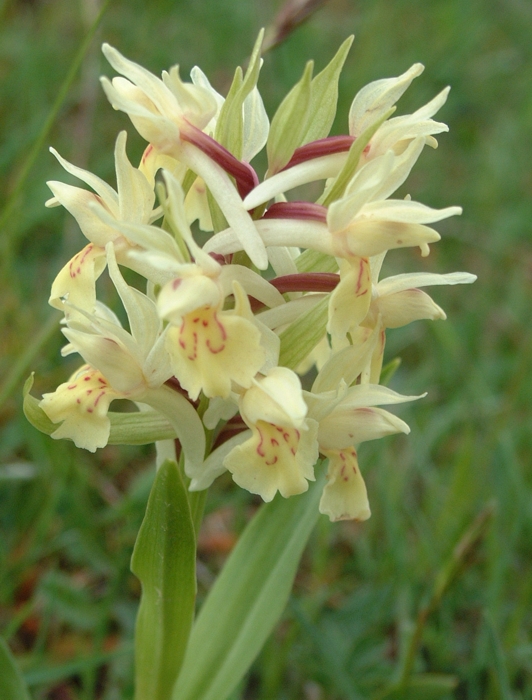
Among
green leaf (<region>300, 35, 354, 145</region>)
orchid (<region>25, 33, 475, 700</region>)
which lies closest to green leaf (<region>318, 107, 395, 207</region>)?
orchid (<region>25, 33, 475, 700</region>)

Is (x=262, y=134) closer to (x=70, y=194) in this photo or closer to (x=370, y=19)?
(x=70, y=194)

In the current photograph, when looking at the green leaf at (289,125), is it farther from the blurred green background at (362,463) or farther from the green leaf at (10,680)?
the green leaf at (10,680)

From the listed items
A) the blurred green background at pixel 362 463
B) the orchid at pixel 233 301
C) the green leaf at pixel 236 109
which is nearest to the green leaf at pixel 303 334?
the orchid at pixel 233 301

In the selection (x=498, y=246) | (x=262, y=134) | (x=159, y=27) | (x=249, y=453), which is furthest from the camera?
(x=159, y=27)

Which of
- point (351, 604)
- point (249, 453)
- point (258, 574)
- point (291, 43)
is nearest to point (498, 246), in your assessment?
point (291, 43)

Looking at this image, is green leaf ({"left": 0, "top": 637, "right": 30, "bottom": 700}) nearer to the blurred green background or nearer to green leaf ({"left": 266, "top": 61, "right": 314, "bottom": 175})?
the blurred green background

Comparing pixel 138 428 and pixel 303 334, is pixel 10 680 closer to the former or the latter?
pixel 138 428
